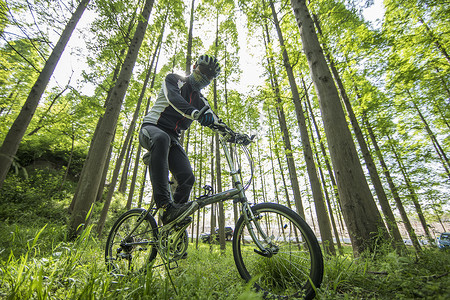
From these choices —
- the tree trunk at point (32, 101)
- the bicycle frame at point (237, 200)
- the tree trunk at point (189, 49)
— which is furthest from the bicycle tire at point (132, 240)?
the tree trunk at point (189, 49)

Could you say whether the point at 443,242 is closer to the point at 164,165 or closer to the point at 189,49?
the point at 164,165

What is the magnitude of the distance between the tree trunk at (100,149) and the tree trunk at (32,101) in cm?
153

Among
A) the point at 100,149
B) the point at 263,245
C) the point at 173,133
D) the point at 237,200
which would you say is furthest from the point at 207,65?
the point at 100,149

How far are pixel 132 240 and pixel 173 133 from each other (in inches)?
59.6

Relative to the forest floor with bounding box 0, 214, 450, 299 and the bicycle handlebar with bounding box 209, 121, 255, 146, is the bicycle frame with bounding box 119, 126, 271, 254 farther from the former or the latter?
the forest floor with bounding box 0, 214, 450, 299

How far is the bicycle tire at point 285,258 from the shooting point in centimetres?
144

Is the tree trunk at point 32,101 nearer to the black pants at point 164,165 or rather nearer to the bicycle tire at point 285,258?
the black pants at point 164,165

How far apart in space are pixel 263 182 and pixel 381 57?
1656cm

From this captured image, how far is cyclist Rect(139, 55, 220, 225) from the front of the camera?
2.07 meters

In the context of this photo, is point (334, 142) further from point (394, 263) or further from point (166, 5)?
point (166, 5)

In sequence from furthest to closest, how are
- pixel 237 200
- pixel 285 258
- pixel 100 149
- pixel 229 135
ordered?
1. pixel 100 149
2. pixel 229 135
3. pixel 237 200
4. pixel 285 258

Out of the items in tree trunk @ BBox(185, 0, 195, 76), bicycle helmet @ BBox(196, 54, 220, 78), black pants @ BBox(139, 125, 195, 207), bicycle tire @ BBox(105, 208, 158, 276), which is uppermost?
tree trunk @ BBox(185, 0, 195, 76)

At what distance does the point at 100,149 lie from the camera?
14.5 feet

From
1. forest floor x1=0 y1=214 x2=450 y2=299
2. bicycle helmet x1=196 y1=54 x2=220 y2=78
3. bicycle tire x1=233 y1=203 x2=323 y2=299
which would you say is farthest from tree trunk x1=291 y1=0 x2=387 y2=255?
bicycle helmet x1=196 y1=54 x2=220 y2=78
